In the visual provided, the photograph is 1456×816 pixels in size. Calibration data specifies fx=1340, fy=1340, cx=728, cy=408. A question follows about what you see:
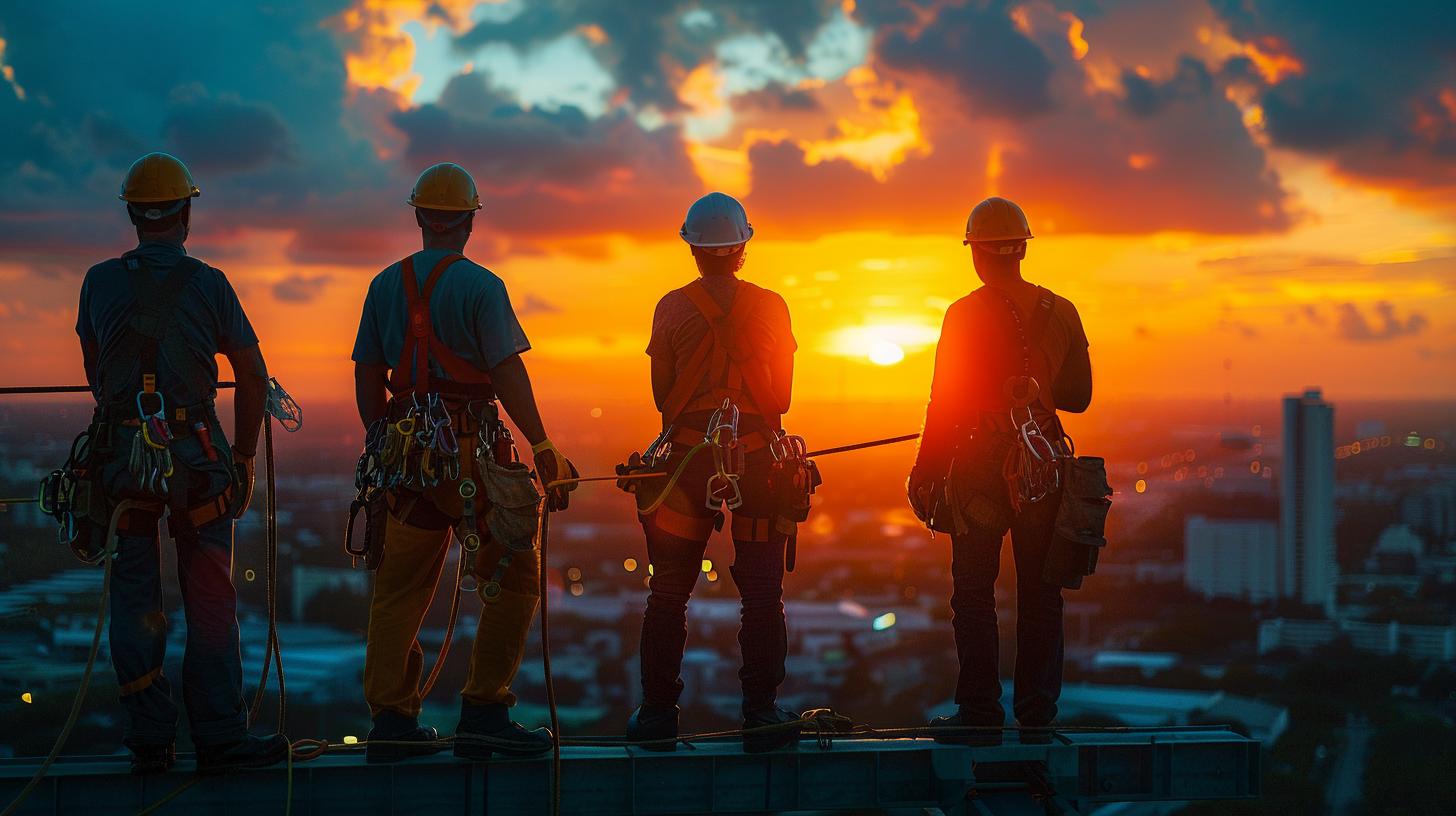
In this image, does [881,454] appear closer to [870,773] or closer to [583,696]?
[583,696]

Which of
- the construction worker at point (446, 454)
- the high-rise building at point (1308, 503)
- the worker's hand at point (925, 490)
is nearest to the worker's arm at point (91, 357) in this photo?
the construction worker at point (446, 454)

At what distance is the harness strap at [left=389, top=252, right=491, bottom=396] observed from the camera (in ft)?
21.7

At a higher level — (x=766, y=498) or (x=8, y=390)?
(x=8, y=390)

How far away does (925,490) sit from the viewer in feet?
24.9

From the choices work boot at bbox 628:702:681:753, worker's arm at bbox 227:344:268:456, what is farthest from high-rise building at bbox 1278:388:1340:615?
worker's arm at bbox 227:344:268:456

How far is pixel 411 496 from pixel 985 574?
10.4ft

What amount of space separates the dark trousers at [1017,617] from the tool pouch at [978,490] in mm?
70

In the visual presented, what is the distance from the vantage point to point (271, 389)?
280 inches

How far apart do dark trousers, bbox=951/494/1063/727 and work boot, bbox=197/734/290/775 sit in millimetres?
3658

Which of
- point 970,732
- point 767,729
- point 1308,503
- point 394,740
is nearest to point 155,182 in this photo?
point 394,740

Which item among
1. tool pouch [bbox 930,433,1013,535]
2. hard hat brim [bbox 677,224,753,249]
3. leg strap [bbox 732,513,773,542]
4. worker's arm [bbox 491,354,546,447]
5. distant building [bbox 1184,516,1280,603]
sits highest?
hard hat brim [bbox 677,224,753,249]

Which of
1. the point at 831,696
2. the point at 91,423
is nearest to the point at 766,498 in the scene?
the point at 91,423

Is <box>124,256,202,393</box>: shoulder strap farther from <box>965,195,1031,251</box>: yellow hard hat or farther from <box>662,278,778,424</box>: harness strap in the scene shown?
<box>965,195,1031,251</box>: yellow hard hat

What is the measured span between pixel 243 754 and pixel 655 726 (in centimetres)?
214
